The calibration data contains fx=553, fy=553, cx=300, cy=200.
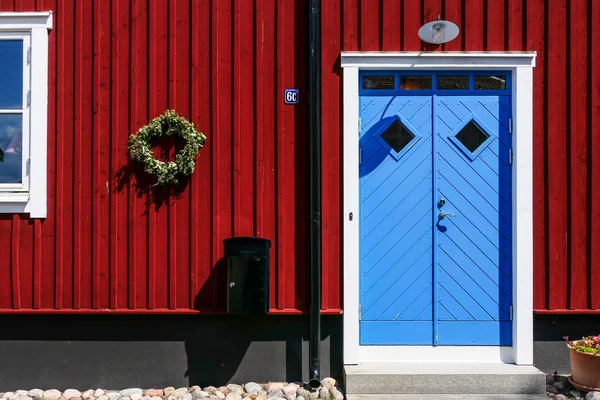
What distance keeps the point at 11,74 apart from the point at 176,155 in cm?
169

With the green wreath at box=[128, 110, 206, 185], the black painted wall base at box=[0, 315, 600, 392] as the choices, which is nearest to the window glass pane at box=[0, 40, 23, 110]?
the green wreath at box=[128, 110, 206, 185]

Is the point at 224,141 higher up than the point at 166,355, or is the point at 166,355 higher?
the point at 224,141

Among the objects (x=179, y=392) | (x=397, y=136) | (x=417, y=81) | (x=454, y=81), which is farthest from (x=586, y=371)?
(x=179, y=392)

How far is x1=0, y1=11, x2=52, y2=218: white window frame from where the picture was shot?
4855 millimetres

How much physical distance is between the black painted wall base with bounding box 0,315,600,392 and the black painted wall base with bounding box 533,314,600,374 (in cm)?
177

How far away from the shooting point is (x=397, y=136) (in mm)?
4977

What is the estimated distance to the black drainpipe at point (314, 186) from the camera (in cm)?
476

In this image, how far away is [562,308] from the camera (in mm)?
4910

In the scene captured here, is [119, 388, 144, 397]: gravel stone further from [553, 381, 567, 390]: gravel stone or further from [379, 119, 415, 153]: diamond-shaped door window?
[553, 381, 567, 390]: gravel stone

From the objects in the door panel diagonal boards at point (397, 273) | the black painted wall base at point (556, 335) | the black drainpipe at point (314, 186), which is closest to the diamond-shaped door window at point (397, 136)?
the black drainpipe at point (314, 186)

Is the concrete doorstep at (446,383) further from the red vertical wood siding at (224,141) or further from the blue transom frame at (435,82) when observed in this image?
the blue transom frame at (435,82)

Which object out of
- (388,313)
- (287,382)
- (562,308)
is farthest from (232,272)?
(562,308)

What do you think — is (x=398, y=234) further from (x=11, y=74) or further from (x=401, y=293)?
(x=11, y=74)

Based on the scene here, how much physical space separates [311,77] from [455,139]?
55.3 inches
